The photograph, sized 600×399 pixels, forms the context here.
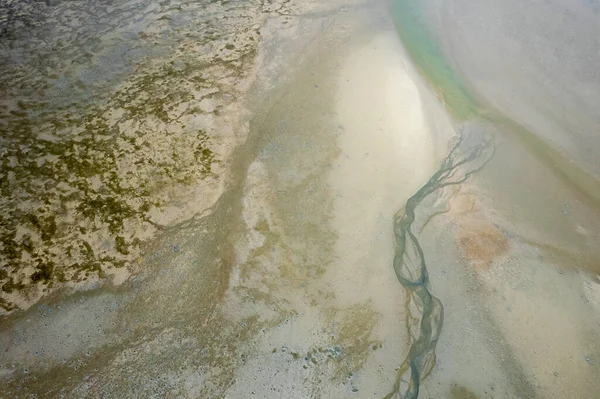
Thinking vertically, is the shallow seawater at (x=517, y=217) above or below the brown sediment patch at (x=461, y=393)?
above

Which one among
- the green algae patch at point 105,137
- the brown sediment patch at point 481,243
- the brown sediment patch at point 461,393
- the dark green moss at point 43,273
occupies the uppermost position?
the green algae patch at point 105,137

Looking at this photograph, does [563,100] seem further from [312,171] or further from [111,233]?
[111,233]

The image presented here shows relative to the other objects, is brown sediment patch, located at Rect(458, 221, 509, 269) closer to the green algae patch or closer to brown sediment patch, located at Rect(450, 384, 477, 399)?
brown sediment patch, located at Rect(450, 384, 477, 399)

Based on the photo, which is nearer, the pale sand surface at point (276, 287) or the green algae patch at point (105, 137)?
the pale sand surface at point (276, 287)

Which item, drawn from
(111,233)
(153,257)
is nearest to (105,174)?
(111,233)

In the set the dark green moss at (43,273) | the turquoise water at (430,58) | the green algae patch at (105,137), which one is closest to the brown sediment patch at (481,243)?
the turquoise water at (430,58)

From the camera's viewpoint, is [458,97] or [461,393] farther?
[458,97]

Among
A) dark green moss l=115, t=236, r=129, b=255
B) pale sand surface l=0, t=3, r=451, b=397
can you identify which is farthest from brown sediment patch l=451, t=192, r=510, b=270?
dark green moss l=115, t=236, r=129, b=255

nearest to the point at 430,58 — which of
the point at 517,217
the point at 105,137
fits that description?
the point at 517,217

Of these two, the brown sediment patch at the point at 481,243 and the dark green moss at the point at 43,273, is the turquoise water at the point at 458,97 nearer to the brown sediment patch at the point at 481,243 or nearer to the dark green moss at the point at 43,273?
the brown sediment patch at the point at 481,243

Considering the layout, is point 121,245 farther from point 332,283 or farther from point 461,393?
point 461,393

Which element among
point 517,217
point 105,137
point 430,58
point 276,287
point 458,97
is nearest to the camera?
point 276,287

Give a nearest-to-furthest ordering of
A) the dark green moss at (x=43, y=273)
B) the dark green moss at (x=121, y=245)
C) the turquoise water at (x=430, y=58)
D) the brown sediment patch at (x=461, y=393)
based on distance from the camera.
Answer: the brown sediment patch at (x=461, y=393), the dark green moss at (x=43, y=273), the dark green moss at (x=121, y=245), the turquoise water at (x=430, y=58)

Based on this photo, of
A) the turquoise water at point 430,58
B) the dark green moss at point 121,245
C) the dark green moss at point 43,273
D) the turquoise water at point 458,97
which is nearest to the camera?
the dark green moss at point 43,273
